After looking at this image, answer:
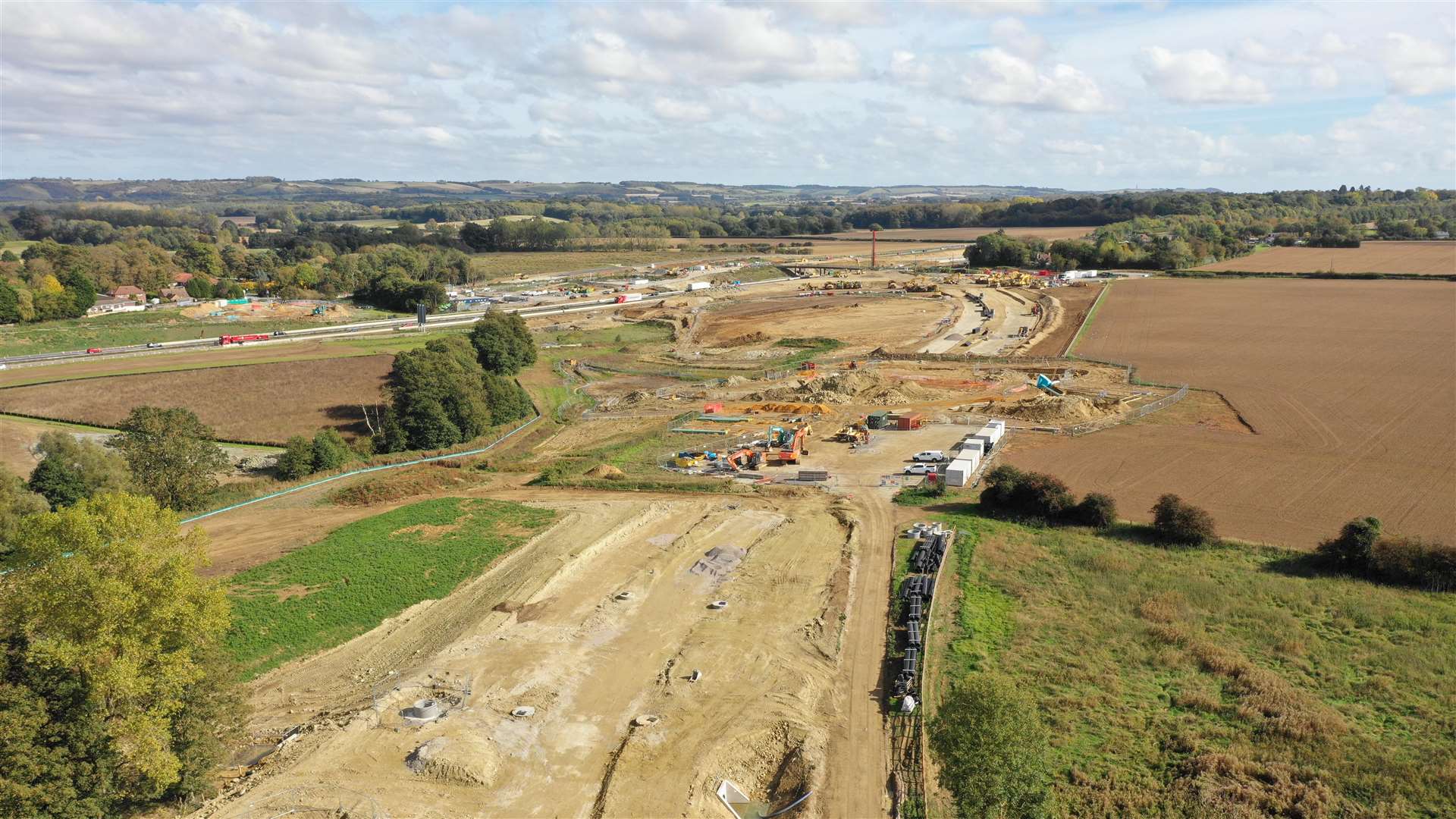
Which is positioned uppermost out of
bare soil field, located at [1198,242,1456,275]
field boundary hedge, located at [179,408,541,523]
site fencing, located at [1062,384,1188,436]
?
bare soil field, located at [1198,242,1456,275]

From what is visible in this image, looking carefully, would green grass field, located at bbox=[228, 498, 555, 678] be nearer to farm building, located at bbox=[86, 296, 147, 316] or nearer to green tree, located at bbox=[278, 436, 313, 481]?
green tree, located at bbox=[278, 436, 313, 481]

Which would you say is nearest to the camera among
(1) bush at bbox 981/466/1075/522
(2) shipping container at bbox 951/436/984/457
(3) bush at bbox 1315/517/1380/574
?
(3) bush at bbox 1315/517/1380/574

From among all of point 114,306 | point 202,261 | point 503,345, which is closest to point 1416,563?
point 503,345

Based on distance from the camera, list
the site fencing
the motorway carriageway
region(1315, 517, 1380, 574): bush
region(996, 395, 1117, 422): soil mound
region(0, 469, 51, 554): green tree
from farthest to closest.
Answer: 1. the motorway carriageway
2. region(996, 395, 1117, 422): soil mound
3. the site fencing
4. region(0, 469, 51, 554): green tree
5. region(1315, 517, 1380, 574): bush

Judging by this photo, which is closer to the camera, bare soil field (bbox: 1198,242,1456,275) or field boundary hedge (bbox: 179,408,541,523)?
field boundary hedge (bbox: 179,408,541,523)

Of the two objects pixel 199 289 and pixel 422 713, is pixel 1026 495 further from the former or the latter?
pixel 199 289

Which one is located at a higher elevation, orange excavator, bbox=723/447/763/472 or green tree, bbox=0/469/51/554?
green tree, bbox=0/469/51/554

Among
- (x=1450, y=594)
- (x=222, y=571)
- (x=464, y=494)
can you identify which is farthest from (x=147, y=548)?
(x=1450, y=594)

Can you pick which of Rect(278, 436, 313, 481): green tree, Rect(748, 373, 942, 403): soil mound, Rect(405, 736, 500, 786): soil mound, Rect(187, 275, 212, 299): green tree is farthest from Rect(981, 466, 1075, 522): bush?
Rect(187, 275, 212, 299): green tree
